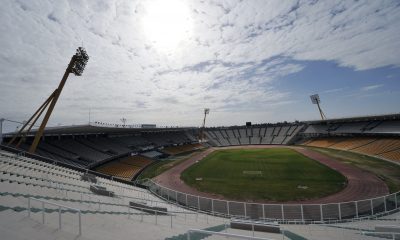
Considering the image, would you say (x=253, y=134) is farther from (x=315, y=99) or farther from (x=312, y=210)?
(x=312, y=210)

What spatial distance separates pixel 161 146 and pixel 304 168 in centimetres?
4191

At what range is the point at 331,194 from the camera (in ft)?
88.6

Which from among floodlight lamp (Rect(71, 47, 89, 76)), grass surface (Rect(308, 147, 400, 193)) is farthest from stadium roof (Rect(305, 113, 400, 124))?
floodlight lamp (Rect(71, 47, 89, 76))

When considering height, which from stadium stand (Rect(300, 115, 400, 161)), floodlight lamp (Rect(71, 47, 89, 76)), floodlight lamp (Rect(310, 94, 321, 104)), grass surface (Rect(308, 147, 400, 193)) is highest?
floodlight lamp (Rect(310, 94, 321, 104))

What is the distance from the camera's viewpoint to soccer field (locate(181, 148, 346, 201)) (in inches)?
1095

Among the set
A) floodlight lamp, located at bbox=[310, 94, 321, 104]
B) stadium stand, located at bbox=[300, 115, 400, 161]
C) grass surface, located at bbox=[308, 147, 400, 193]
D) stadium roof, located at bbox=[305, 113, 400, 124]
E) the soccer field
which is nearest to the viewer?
the soccer field

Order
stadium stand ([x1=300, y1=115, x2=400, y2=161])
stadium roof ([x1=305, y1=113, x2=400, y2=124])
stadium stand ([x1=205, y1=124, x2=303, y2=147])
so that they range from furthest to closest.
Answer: stadium stand ([x1=205, y1=124, x2=303, y2=147])
stadium roof ([x1=305, y1=113, x2=400, y2=124])
stadium stand ([x1=300, y1=115, x2=400, y2=161])

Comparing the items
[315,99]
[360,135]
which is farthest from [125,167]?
[315,99]

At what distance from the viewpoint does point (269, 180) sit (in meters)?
34.3

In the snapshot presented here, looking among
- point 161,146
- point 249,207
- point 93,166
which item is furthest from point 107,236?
point 161,146

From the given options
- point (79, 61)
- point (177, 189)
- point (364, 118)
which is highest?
point (79, 61)

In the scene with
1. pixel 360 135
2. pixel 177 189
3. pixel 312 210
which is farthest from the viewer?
pixel 360 135

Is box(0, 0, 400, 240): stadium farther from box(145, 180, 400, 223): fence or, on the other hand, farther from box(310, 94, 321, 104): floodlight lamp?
box(310, 94, 321, 104): floodlight lamp

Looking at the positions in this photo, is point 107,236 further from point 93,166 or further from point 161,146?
point 161,146
